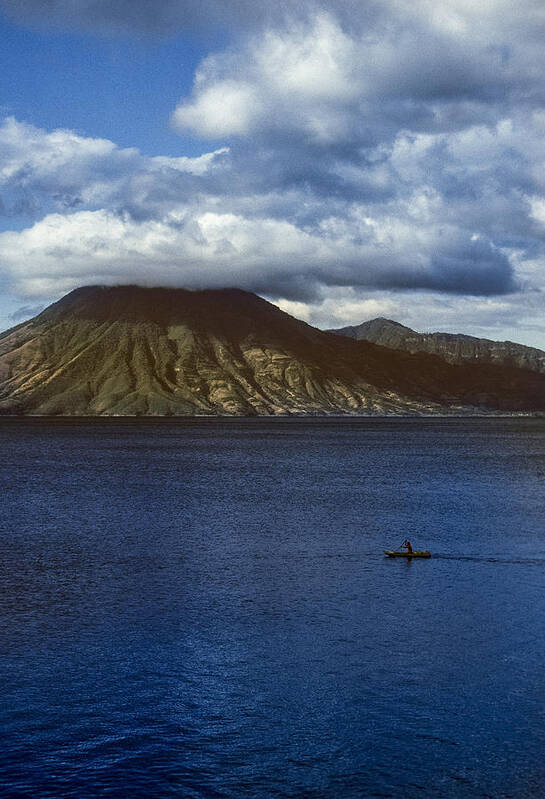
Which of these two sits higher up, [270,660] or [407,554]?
[407,554]

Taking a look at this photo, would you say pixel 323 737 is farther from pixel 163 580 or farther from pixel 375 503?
pixel 375 503

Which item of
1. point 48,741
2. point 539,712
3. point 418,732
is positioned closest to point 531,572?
point 539,712

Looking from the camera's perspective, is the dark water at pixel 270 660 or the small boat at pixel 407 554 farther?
the small boat at pixel 407 554

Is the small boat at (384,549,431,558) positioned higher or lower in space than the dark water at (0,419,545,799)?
higher

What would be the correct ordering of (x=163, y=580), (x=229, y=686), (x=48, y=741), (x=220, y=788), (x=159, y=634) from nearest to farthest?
(x=220, y=788)
(x=48, y=741)
(x=229, y=686)
(x=159, y=634)
(x=163, y=580)

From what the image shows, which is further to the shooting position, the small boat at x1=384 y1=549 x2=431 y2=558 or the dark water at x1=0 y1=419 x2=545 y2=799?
the small boat at x1=384 y1=549 x2=431 y2=558

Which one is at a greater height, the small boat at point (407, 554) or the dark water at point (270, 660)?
the small boat at point (407, 554)

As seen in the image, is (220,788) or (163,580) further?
(163,580)

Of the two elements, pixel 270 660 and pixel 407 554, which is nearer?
pixel 270 660
